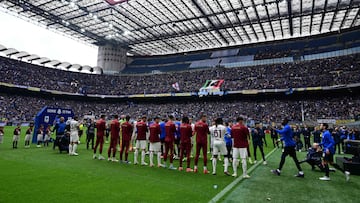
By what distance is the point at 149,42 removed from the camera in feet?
170

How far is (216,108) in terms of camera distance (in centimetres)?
4434

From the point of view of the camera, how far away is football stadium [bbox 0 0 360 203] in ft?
22.0

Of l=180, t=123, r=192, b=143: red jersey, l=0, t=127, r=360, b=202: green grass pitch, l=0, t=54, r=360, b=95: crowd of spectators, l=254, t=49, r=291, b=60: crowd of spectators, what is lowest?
l=0, t=127, r=360, b=202: green grass pitch

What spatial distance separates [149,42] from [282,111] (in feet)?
108

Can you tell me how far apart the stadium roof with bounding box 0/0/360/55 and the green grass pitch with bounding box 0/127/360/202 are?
2968 cm

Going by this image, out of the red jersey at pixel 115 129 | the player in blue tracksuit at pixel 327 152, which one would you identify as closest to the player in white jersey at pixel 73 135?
the red jersey at pixel 115 129

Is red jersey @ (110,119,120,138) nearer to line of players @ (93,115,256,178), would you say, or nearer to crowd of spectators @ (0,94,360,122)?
line of players @ (93,115,256,178)

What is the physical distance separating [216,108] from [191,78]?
1135cm

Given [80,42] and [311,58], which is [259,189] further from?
[80,42]

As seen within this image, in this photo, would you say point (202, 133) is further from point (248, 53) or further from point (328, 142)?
point (248, 53)

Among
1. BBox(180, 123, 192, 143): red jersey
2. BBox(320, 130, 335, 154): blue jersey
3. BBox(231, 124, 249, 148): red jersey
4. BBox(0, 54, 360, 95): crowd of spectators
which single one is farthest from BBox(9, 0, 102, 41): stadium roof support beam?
BBox(320, 130, 335, 154): blue jersey

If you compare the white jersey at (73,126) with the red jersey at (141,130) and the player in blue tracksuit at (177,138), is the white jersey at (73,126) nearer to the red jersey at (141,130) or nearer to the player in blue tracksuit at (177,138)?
the red jersey at (141,130)

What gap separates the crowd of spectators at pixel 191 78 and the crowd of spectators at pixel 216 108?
307cm

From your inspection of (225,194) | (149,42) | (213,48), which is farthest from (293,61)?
(225,194)
